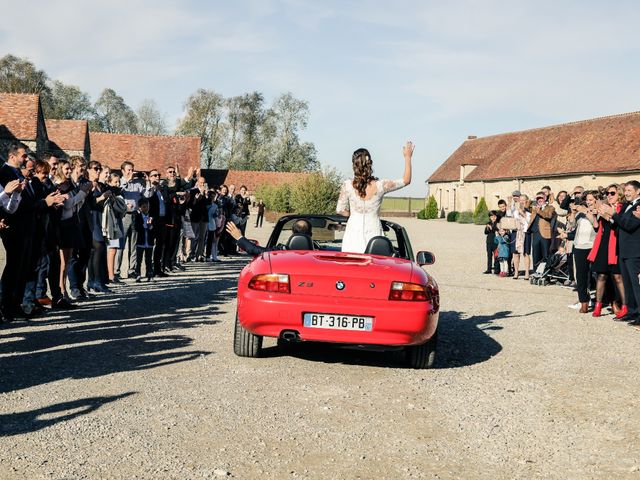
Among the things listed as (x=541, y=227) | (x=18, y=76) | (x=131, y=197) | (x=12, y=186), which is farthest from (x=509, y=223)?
(x=18, y=76)

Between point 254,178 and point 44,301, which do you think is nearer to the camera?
point 44,301

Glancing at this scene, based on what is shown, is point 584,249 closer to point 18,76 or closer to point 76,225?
point 76,225

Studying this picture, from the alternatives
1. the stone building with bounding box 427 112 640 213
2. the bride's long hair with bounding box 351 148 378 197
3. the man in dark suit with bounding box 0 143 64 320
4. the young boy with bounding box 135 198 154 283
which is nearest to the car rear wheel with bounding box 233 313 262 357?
the bride's long hair with bounding box 351 148 378 197

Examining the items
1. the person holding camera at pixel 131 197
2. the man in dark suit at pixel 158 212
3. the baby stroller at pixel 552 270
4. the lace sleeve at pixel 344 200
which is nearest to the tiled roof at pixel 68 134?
the man in dark suit at pixel 158 212

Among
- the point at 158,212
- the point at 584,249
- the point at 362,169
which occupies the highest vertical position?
the point at 362,169

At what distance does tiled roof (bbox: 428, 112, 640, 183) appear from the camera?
176 feet

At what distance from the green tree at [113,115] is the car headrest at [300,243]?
4109 inches

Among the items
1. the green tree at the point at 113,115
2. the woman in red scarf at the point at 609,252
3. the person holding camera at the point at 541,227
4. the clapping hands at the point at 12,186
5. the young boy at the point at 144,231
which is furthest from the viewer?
the green tree at the point at 113,115

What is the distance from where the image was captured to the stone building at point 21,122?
174 ft

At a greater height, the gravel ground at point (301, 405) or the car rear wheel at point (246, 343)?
the car rear wheel at point (246, 343)

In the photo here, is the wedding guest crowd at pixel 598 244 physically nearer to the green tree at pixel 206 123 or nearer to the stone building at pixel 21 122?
the stone building at pixel 21 122

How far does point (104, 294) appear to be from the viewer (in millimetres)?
11719

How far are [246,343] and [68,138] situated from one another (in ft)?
220

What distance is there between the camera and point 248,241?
7.65 meters
